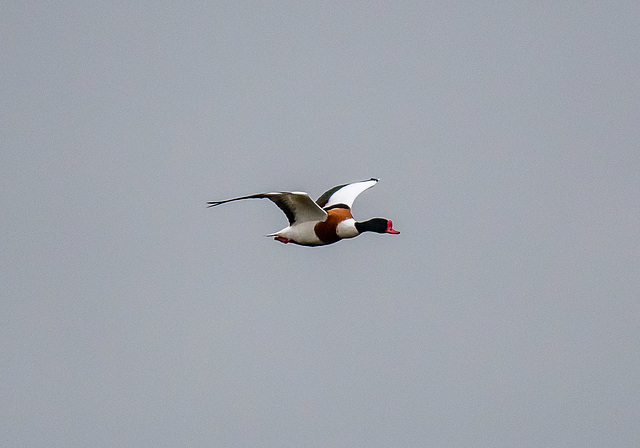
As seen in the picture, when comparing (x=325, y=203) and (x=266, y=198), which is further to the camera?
(x=325, y=203)

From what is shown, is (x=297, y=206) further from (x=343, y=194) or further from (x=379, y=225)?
(x=343, y=194)

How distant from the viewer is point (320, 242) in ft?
69.3

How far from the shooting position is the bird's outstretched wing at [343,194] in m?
23.0

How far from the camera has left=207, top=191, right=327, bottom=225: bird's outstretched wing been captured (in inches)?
778

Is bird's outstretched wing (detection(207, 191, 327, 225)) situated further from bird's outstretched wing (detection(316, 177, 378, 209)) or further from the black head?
bird's outstretched wing (detection(316, 177, 378, 209))

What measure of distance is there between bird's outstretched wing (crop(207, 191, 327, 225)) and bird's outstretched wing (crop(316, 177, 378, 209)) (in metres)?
1.62

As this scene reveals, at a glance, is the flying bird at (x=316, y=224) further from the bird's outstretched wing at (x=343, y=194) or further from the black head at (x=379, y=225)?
the bird's outstretched wing at (x=343, y=194)

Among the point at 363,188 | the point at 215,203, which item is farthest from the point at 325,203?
the point at 215,203

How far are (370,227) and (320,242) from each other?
4.10ft

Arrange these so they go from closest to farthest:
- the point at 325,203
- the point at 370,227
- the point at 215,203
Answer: the point at 215,203
the point at 370,227
the point at 325,203

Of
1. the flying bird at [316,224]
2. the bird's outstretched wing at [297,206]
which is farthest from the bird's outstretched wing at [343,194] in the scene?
the bird's outstretched wing at [297,206]

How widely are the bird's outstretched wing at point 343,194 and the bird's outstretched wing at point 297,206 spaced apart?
1.62m

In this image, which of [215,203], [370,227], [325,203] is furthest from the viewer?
[325,203]

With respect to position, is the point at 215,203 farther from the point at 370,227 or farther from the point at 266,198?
the point at 370,227
